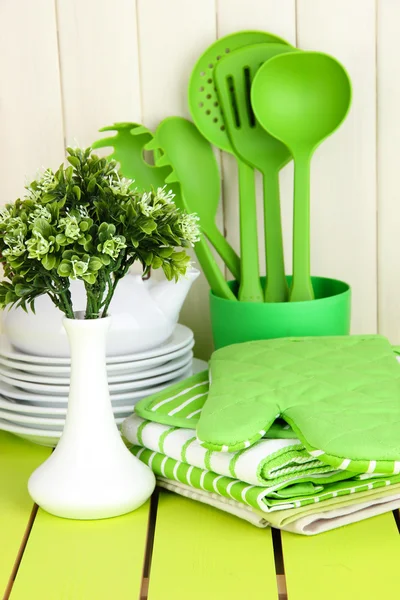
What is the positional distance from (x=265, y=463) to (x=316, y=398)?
90mm

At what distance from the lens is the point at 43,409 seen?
2.66 ft

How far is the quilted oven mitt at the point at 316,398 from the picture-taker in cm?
64

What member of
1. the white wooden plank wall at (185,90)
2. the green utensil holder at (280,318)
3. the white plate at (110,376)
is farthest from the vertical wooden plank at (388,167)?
the white plate at (110,376)

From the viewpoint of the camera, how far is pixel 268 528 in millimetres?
684

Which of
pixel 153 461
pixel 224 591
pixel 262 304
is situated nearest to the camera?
pixel 224 591

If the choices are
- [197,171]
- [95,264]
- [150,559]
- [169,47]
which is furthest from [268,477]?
[169,47]

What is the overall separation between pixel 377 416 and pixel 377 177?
43 centimetres

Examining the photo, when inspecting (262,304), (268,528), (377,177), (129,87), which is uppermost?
(129,87)

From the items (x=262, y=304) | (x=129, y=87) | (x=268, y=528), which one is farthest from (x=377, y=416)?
(x=129, y=87)

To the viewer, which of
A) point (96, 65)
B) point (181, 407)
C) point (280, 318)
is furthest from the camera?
point (96, 65)

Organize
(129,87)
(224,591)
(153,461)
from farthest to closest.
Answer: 1. (129,87)
2. (153,461)
3. (224,591)

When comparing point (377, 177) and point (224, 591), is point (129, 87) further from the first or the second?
point (224, 591)

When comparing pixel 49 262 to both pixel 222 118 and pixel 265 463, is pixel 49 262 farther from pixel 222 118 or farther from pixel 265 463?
pixel 222 118

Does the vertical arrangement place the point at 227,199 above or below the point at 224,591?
above
